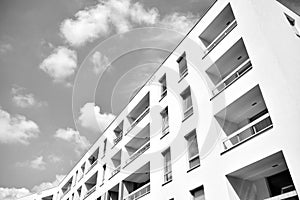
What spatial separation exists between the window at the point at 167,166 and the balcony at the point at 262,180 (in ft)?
15.3

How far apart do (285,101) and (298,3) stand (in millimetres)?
8819

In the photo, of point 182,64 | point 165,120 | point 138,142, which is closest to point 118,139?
point 138,142

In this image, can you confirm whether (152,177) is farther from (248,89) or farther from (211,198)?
(248,89)

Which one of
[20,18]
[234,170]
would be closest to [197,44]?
[234,170]

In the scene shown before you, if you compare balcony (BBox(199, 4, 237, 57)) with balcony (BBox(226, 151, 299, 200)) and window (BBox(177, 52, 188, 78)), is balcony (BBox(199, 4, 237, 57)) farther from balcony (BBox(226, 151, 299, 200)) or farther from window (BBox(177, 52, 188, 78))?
balcony (BBox(226, 151, 299, 200))

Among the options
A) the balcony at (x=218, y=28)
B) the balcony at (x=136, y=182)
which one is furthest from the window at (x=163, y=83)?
the balcony at (x=136, y=182)

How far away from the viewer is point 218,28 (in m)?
15.1

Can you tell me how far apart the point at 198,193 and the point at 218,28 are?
34.8ft

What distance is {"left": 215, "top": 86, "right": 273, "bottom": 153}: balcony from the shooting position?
1049 cm

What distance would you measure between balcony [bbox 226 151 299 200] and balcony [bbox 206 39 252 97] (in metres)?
4.30

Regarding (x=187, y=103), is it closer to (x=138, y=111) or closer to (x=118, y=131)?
(x=138, y=111)

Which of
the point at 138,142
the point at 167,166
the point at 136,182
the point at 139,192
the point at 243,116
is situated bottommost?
the point at 139,192

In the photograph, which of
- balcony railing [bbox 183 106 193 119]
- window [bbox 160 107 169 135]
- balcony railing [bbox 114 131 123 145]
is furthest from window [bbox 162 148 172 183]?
balcony railing [bbox 114 131 123 145]

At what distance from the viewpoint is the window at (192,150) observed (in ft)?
40.0
